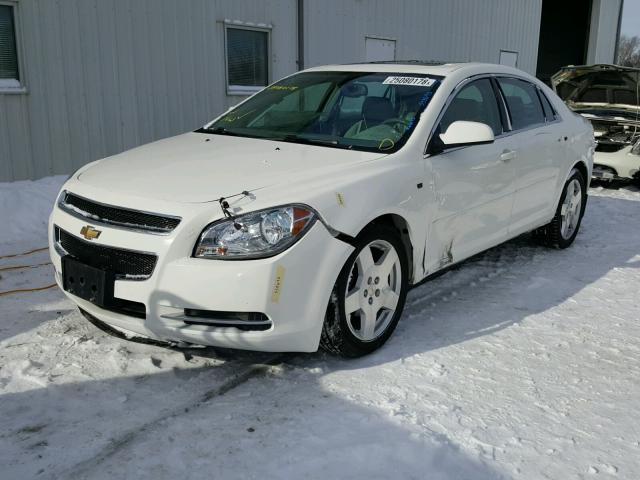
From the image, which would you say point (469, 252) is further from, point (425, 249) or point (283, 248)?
point (283, 248)

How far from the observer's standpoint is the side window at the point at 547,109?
5696 mm

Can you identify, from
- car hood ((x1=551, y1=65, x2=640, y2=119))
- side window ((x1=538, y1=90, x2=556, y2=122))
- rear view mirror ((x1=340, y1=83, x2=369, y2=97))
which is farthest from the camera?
car hood ((x1=551, y1=65, x2=640, y2=119))

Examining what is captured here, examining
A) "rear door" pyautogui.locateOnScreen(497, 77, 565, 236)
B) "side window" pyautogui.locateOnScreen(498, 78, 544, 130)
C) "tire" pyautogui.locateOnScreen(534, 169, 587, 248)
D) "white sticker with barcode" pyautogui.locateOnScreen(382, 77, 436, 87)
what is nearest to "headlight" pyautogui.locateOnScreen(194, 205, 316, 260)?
"white sticker with barcode" pyautogui.locateOnScreen(382, 77, 436, 87)

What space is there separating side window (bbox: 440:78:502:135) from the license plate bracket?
225 cm

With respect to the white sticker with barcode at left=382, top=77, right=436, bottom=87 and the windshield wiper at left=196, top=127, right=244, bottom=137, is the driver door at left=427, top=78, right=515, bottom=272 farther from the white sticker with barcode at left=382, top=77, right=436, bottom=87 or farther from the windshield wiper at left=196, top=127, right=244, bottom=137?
the windshield wiper at left=196, top=127, right=244, bottom=137

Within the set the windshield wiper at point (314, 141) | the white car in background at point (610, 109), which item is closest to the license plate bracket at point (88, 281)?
the windshield wiper at point (314, 141)

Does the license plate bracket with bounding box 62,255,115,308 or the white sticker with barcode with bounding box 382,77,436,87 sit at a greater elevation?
the white sticker with barcode with bounding box 382,77,436,87

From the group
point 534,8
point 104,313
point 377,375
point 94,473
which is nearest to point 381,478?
point 377,375

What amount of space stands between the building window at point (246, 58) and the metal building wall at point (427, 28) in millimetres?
864

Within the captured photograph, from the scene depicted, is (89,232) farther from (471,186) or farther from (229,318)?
(471,186)

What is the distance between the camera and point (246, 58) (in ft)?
31.9

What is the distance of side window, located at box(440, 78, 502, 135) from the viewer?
4340mm

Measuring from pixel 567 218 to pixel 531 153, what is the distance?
131 cm

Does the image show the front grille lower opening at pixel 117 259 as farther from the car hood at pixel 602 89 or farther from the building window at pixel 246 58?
the car hood at pixel 602 89
